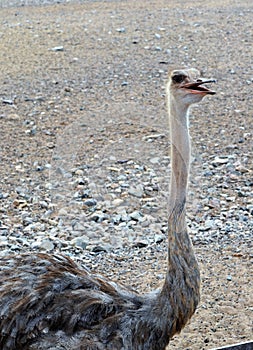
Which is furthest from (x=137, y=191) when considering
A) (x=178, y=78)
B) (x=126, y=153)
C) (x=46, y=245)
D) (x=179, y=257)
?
(x=178, y=78)

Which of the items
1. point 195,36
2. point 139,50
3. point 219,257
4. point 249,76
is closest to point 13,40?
point 139,50

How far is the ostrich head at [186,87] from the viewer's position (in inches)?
116

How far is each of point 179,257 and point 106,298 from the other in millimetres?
313

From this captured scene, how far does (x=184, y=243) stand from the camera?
10.0 feet

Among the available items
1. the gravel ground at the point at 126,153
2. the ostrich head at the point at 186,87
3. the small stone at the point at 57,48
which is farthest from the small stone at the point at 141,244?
the small stone at the point at 57,48

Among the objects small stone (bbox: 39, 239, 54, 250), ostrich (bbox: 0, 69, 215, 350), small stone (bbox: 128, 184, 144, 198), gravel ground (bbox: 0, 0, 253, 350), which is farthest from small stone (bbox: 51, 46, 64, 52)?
ostrich (bbox: 0, 69, 215, 350)

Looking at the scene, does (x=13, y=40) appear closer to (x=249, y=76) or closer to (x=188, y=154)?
(x=249, y=76)

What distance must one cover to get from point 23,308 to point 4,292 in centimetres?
10

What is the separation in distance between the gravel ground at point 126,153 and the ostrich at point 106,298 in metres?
0.67

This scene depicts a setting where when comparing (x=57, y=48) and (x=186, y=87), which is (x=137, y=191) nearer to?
(x=186, y=87)

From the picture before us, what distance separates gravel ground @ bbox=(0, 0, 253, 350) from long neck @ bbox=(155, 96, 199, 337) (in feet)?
2.18

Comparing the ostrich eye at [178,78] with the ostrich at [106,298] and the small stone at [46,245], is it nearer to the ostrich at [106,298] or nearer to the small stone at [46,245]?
the ostrich at [106,298]

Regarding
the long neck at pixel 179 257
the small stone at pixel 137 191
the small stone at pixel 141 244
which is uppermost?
the long neck at pixel 179 257

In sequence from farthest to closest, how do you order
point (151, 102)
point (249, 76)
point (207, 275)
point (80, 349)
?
1. point (249, 76)
2. point (151, 102)
3. point (207, 275)
4. point (80, 349)
